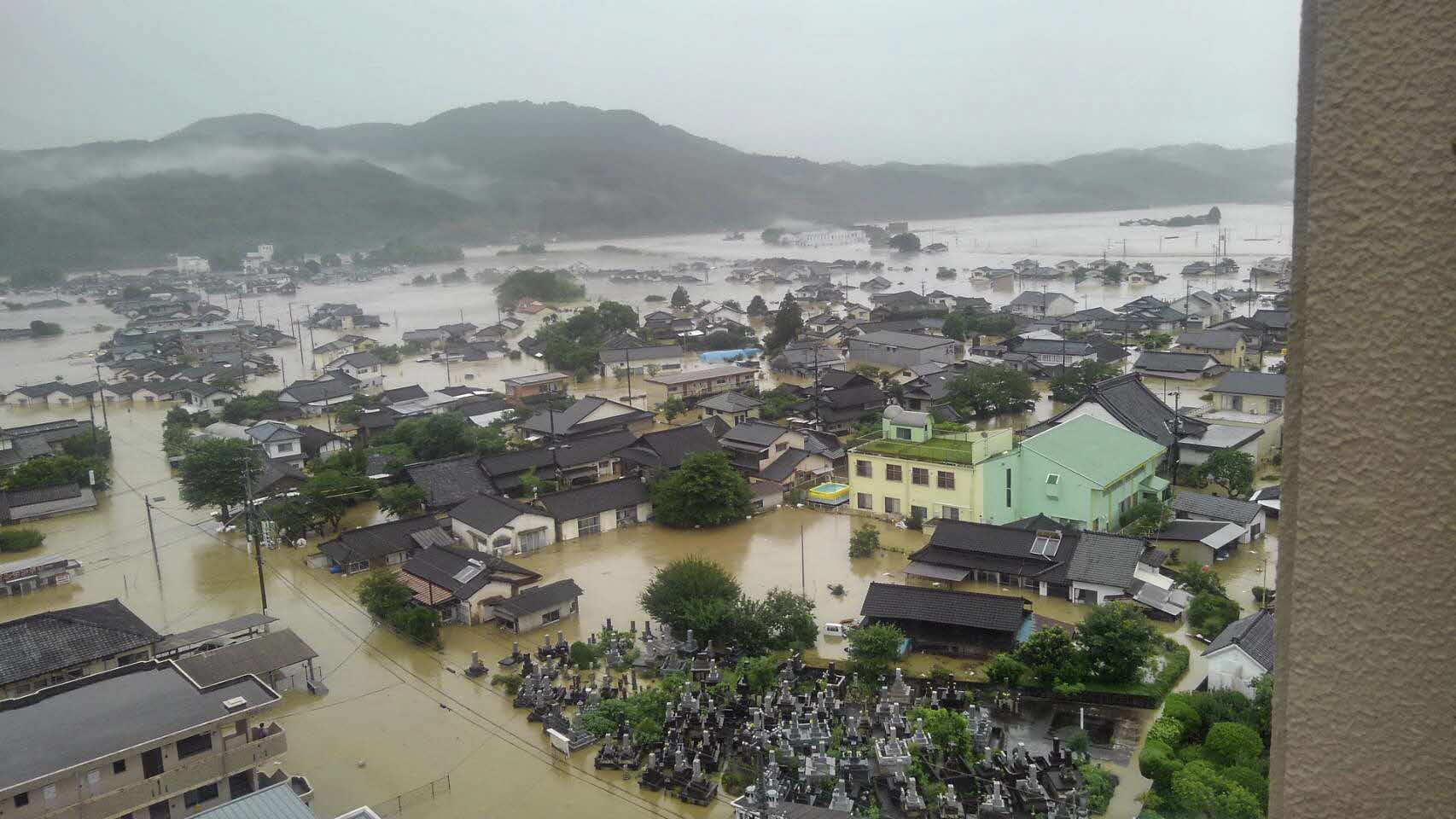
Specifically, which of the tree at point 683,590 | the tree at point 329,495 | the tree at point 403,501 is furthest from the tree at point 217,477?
the tree at point 683,590

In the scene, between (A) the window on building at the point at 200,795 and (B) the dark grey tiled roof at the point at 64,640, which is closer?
(A) the window on building at the point at 200,795

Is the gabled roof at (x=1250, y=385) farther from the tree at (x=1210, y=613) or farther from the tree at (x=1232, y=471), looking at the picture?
the tree at (x=1210, y=613)

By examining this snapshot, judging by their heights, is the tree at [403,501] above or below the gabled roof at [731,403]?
below

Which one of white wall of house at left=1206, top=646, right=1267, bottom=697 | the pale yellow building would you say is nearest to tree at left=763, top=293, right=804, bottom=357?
the pale yellow building

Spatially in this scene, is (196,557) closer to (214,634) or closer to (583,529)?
(214,634)

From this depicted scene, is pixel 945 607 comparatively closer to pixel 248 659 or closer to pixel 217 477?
pixel 248 659

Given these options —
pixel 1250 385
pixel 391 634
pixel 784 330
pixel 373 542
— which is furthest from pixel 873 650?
pixel 784 330
